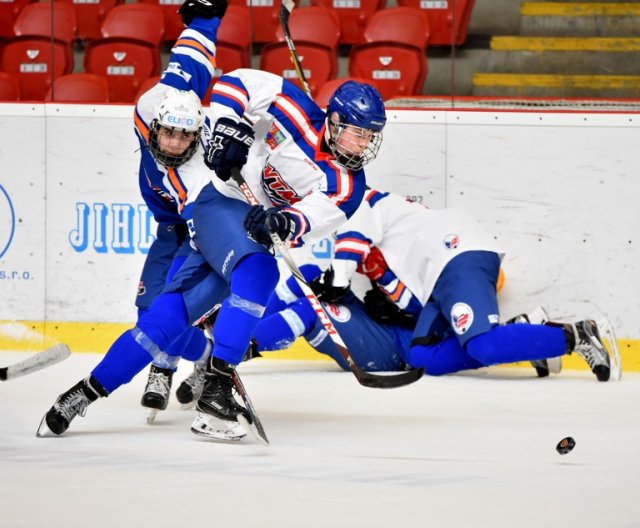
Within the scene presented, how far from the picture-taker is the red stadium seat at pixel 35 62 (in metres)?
5.86

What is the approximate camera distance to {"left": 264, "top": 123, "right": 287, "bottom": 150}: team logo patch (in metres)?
4.13

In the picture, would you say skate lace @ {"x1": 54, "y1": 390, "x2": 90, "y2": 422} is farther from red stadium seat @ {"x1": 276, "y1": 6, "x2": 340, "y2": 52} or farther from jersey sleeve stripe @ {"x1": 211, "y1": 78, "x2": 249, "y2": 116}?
red stadium seat @ {"x1": 276, "y1": 6, "x2": 340, "y2": 52}

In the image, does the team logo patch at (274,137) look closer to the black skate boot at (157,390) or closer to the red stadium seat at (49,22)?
the black skate boot at (157,390)

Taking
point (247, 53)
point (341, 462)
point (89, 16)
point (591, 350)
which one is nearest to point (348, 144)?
point (341, 462)

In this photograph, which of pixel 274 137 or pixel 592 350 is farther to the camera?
pixel 592 350

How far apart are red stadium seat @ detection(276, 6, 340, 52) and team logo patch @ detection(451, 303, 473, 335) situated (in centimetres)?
138

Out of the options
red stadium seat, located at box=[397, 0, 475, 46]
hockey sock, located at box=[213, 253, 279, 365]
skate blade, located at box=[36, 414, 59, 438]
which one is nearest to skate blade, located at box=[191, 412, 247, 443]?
hockey sock, located at box=[213, 253, 279, 365]

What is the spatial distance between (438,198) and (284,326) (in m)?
0.98

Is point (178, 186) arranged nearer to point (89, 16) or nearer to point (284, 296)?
point (284, 296)

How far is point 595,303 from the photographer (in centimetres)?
550

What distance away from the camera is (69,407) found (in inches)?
142

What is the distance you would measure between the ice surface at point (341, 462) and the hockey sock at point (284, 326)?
206 mm

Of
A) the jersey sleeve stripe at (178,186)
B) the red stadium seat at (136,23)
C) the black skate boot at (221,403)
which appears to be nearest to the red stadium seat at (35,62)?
the red stadium seat at (136,23)

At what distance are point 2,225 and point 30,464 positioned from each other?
272 cm
